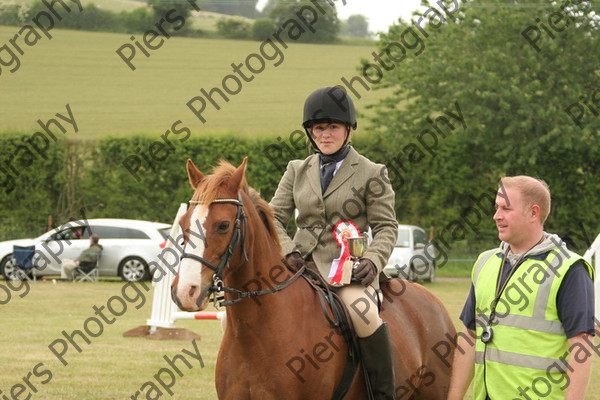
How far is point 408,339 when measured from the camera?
5457 millimetres

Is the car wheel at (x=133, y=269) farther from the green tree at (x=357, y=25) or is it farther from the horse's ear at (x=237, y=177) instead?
the green tree at (x=357, y=25)

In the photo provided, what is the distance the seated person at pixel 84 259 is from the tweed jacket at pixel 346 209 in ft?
56.8

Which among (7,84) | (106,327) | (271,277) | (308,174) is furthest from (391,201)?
(7,84)

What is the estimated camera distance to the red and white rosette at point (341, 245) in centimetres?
491

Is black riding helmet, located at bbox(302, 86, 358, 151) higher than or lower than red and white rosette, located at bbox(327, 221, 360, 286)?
higher

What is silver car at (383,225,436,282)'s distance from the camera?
73.9 ft

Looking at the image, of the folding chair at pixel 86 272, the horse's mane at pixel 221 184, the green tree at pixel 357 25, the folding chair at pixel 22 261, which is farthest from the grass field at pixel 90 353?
the green tree at pixel 357 25

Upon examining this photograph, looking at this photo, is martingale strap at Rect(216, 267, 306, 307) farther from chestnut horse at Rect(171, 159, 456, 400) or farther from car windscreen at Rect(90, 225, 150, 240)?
car windscreen at Rect(90, 225, 150, 240)

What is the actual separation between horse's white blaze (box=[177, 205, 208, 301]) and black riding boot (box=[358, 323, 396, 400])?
52.0 inches

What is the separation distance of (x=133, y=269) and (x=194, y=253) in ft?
61.2

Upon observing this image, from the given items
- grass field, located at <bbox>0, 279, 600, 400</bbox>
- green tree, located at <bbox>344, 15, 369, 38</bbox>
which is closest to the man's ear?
grass field, located at <bbox>0, 279, 600, 400</bbox>

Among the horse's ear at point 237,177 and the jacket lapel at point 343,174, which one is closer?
the horse's ear at point 237,177

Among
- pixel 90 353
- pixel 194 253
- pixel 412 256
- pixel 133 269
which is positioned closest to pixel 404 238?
pixel 412 256

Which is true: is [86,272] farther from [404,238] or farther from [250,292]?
[250,292]
